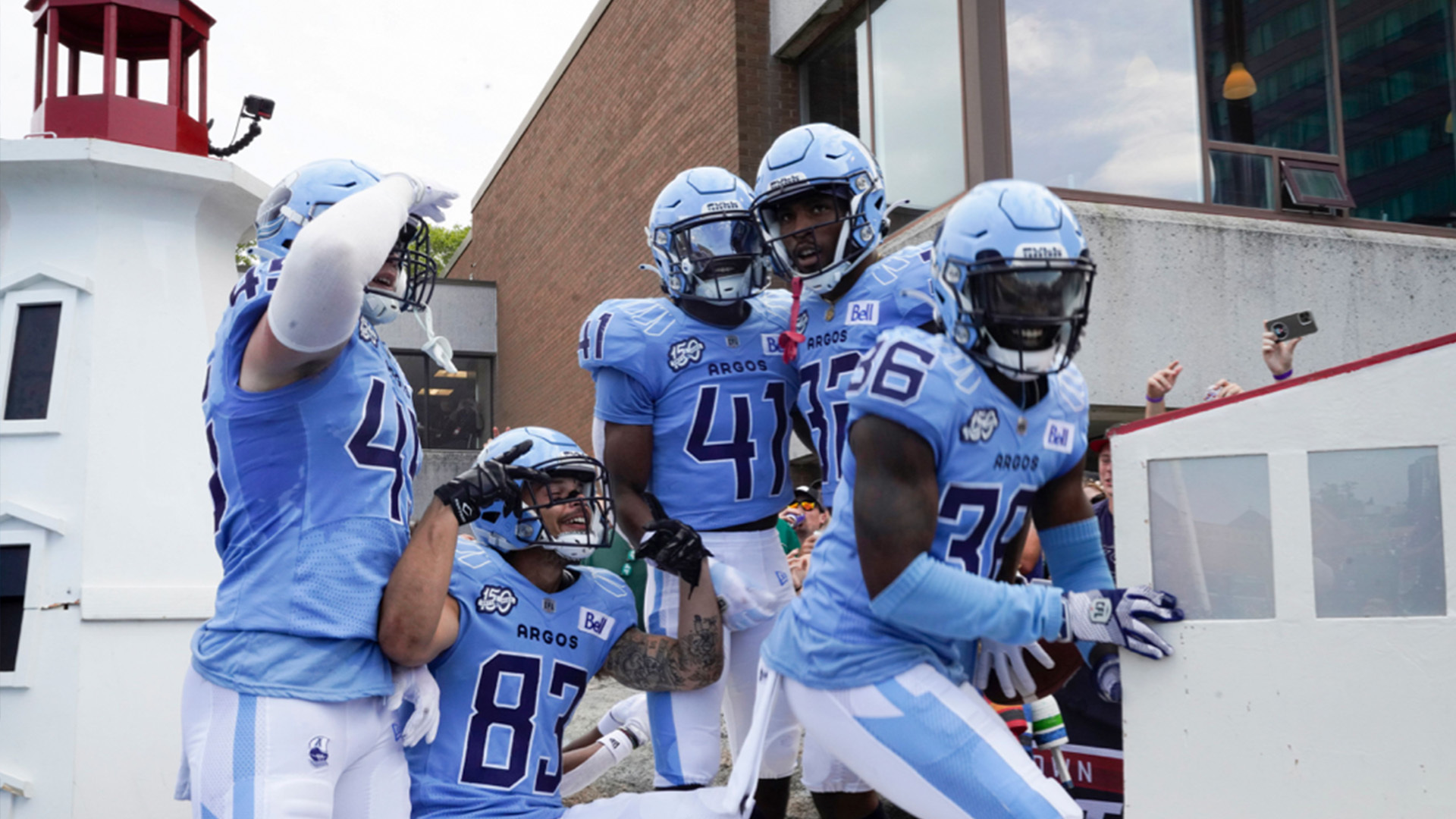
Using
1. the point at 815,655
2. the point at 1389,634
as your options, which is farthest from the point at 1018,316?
the point at 1389,634

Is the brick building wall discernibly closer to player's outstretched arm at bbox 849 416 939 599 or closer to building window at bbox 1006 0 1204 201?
building window at bbox 1006 0 1204 201

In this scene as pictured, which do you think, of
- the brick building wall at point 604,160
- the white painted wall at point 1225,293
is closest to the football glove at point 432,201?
the white painted wall at point 1225,293

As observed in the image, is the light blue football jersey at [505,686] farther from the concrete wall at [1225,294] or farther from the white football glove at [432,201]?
the concrete wall at [1225,294]

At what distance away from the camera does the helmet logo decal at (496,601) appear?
12.5 ft

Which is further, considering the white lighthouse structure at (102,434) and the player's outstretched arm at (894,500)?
the white lighthouse structure at (102,434)

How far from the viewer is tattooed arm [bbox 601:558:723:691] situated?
12.6ft

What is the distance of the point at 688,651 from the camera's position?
12.6 feet

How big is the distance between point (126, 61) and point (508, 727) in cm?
675

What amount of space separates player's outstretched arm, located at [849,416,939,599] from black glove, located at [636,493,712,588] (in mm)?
1024

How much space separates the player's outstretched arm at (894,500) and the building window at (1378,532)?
110 centimetres

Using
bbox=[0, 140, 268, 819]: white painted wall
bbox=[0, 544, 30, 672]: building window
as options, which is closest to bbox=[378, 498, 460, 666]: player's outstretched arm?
bbox=[0, 140, 268, 819]: white painted wall

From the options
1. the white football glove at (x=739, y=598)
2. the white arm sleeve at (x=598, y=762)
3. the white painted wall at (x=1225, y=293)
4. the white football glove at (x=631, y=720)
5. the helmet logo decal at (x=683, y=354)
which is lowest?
the white arm sleeve at (x=598, y=762)

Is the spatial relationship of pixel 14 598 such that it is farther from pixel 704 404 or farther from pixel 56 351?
pixel 704 404

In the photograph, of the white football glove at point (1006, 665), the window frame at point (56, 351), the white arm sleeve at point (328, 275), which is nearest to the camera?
the white arm sleeve at point (328, 275)
